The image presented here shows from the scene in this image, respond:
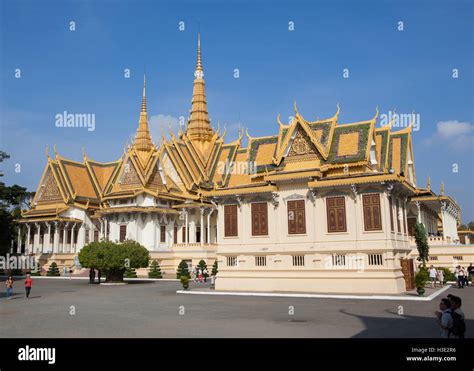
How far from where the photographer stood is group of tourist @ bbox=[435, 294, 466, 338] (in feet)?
25.2

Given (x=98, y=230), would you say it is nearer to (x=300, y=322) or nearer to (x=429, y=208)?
(x=429, y=208)

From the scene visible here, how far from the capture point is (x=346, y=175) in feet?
83.5

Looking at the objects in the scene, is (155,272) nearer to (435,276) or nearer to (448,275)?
(435,276)

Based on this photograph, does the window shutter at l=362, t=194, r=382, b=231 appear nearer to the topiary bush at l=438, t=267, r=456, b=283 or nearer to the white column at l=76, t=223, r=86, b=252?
the topiary bush at l=438, t=267, r=456, b=283

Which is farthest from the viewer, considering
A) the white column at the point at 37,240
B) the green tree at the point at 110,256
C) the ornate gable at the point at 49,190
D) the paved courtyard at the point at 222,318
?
the ornate gable at the point at 49,190

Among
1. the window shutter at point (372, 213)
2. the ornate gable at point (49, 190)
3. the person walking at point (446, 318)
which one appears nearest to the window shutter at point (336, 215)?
the window shutter at point (372, 213)

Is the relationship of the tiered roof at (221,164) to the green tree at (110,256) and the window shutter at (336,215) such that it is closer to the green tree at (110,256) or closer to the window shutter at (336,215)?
the window shutter at (336,215)

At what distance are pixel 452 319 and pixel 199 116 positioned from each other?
5503cm

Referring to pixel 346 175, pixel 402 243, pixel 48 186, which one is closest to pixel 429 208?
pixel 402 243

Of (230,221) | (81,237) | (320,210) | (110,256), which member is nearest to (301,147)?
(320,210)

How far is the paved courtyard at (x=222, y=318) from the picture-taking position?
12.6 meters

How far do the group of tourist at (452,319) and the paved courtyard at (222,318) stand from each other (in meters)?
4.34

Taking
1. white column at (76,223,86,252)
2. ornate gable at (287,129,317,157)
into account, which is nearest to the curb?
ornate gable at (287,129,317,157)

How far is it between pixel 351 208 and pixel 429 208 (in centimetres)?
2034
